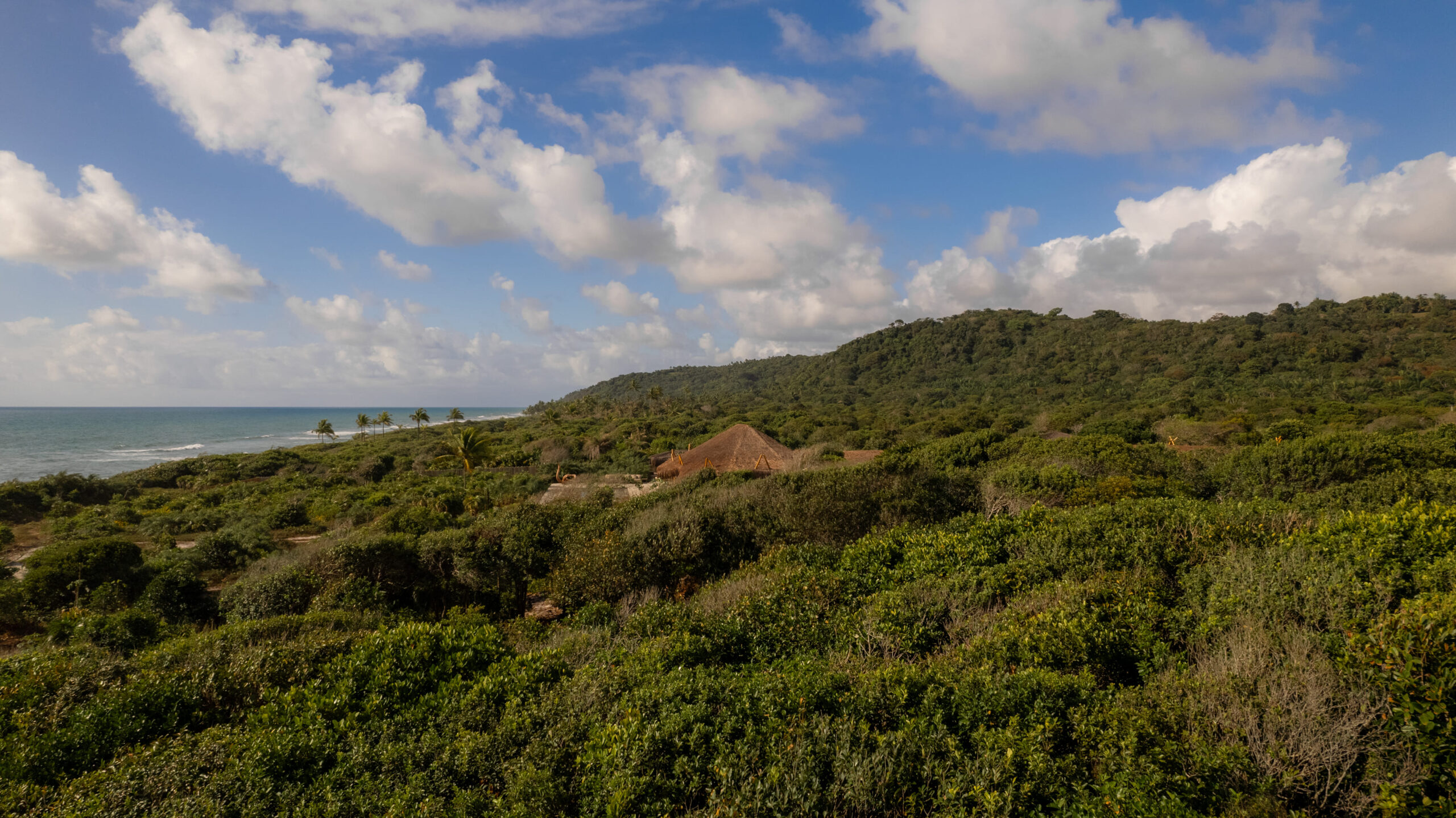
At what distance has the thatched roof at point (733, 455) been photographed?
2727 centimetres

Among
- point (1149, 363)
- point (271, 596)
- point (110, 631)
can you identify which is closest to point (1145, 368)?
point (1149, 363)

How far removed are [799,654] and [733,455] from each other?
72.0 ft

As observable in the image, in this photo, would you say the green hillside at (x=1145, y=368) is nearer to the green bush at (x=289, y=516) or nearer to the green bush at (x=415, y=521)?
the green bush at (x=415, y=521)

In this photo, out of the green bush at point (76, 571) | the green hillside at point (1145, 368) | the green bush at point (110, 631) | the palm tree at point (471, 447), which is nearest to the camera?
the green bush at point (110, 631)

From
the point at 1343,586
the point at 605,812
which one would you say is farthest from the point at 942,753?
the point at 1343,586

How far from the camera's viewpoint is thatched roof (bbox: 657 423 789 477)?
89.5 ft

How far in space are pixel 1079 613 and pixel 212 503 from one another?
4087 centimetres

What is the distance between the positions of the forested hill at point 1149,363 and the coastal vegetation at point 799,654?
4659 centimetres

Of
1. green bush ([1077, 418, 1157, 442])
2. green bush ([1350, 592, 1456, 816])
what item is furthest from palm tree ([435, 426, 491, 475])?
green bush ([1077, 418, 1157, 442])

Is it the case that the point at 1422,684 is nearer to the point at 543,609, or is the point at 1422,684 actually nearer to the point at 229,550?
the point at 543,609

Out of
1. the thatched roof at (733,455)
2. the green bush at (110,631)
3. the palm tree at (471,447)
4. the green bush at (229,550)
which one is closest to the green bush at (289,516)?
the green bush at (229,550)

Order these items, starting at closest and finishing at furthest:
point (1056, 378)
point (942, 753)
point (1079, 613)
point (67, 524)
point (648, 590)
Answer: point (942, 753) → point (1079, 613) → point (648, 590) → point (67, 524) → point (1056, 378)

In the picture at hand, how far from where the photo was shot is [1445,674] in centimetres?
375

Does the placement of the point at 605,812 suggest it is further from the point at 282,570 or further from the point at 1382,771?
the point at 282,570
